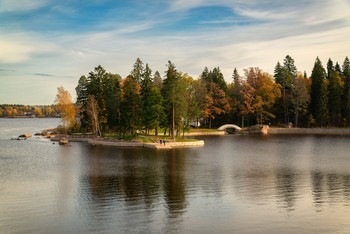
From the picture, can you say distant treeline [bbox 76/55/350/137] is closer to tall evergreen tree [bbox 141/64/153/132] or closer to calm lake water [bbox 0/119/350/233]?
tall evergreen tree [bbox 141/64/153/132]

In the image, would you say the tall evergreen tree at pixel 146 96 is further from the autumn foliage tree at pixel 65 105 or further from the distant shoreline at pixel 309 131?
the distant shoreline at pixel 309 131

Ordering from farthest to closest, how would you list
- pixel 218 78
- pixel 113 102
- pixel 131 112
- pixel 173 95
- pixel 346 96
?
pixel 218 78 < pixel 346 96 < pixel 113 102 < pixel 131 112 < pixel 173 95

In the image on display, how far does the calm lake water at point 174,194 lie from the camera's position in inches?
973

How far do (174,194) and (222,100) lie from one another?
8629 centimetres

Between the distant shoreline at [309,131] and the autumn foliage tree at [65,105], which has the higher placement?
the autumn foliage tree at [65,105]

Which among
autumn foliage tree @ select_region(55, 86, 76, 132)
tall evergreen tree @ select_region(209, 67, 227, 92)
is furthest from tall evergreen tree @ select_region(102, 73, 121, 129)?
tall evergreen tree @ select_region(209, 67, 227, 92)

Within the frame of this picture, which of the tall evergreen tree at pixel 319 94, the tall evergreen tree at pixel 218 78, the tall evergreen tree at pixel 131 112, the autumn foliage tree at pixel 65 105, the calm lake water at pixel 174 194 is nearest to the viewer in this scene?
the calm lake water at pixel 174 194

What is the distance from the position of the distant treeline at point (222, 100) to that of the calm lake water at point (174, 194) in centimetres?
2370

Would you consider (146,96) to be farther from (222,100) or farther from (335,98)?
(335,98)

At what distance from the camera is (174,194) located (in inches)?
1304

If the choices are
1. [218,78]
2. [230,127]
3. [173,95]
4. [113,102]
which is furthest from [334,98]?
[113,102]

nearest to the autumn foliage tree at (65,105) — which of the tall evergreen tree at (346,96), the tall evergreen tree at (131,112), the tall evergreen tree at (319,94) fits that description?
the tall evergreen tree at (131,112)

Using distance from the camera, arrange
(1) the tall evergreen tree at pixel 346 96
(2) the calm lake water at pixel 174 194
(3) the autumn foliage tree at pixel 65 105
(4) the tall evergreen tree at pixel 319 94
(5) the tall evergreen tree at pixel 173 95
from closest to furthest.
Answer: (2) the calm lake water at pixel 174 194 → (5) the tall evergreen tree at pixel 173 95 → (3) the autumn foliage tree at pixel 65 105 → (1) the tall evergreen tree at pixel 346 96 → (4) the tall evergreen tree at pixel 319 94

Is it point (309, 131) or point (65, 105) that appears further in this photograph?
point (309, 131)
